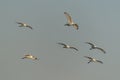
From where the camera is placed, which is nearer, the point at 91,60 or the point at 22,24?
the point at 22,24

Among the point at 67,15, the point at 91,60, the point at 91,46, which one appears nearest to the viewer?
the point at 67,15

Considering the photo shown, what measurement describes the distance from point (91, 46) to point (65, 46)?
2.61 meters

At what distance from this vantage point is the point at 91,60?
245ft

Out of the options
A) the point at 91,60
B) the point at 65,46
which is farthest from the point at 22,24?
the point at 91,60

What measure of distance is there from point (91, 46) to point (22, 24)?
287 inches

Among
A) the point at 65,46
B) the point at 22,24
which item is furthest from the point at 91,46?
the point at 22,24

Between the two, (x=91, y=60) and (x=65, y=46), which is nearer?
(x=65, y=46)

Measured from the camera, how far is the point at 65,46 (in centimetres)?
6925

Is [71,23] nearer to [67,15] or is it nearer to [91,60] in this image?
[67,15]

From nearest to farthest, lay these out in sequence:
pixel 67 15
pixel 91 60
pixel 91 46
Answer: pixel 67 15 < pixel 91 46 < pixel 91 60

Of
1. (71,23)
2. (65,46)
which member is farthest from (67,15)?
(65,46)

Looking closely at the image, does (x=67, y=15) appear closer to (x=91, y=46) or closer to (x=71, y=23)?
(x=71, y=23)

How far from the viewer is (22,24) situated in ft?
227

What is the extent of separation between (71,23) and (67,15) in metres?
1.29
